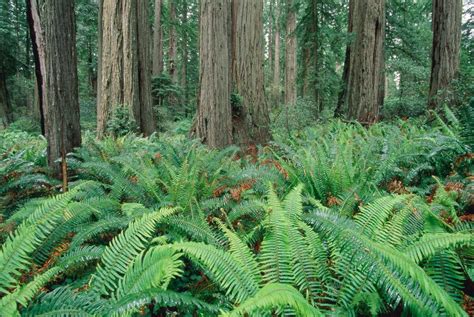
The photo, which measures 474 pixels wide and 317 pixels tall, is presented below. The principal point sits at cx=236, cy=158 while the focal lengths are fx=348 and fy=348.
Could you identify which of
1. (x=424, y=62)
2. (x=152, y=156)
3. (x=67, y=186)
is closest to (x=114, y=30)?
(x=152, y=156)

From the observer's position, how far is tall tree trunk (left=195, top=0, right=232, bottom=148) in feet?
17.9

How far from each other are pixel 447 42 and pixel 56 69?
720cm

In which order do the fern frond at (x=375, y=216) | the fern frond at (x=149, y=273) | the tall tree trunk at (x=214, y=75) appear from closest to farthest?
the fern frond at (x=149, y=273), the fern frond at (x=375, y=216), the tall tree trunk at (x=214, y=75)

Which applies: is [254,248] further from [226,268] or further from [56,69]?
[56,69]

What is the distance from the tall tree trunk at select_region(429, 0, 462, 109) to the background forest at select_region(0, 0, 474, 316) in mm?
29

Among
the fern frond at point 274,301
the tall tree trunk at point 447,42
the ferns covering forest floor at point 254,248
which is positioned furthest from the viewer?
the tall tree trunk at point 447,42

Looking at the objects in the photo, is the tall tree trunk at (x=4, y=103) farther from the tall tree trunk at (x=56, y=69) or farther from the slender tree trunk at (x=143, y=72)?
the tall tree trunk at (x=56, y=69)

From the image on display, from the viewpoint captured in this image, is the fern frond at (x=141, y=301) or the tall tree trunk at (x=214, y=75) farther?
the tall tree trunk at (x=214, y=75)

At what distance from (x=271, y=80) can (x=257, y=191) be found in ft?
84.1

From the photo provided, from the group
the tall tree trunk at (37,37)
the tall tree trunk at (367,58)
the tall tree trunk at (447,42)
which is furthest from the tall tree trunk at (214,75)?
the tall tree trunk at (447,42)

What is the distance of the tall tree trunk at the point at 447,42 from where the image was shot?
7027mm

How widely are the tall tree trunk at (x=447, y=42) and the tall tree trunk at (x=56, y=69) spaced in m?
6.56

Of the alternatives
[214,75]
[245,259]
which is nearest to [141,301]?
[245,259]

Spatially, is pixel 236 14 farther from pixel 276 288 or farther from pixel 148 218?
pixel 276 288
